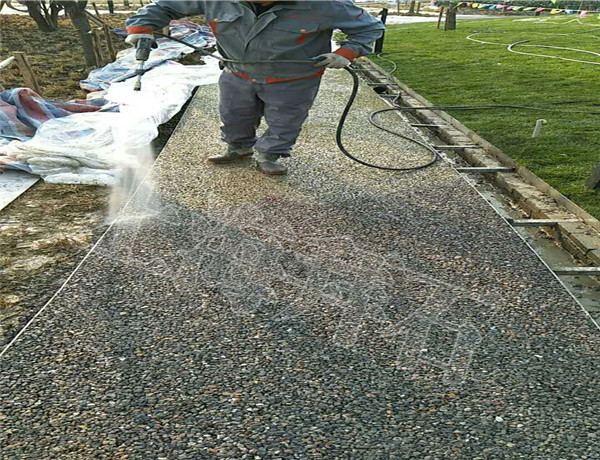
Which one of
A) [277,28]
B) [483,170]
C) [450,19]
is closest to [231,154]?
[277,28]

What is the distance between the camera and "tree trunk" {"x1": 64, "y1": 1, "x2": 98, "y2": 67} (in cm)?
734

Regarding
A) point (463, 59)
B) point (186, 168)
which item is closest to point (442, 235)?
point (186, 168)

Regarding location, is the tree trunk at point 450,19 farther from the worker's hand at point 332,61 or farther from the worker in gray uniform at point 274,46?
the worker's hand at point 332,61

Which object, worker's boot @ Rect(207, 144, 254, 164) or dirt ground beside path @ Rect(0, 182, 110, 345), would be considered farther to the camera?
worker's boot @ Rect(207, 144, 254, 164)

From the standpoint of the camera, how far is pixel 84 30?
24.7 ft

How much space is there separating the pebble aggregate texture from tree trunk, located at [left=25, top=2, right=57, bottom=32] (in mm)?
9826

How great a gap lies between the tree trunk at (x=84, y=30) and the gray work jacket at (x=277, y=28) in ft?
15.5

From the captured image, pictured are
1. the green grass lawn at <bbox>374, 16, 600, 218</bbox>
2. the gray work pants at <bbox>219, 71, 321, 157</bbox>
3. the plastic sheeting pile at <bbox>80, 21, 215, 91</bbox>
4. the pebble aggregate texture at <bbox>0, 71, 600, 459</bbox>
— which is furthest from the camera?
the plastic sheeting pile at <bbox>80, 21, 215, 91</bbox>

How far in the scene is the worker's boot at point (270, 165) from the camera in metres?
3.57

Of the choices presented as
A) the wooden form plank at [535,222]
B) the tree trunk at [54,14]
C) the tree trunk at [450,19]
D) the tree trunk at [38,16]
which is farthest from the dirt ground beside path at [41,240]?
the tree trunk at [450,19]

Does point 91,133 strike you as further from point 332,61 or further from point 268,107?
point 332,61

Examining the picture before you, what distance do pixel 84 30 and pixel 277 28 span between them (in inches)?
226

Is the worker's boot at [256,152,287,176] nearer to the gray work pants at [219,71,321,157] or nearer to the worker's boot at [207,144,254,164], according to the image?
the gray work pants at [219,71,321,157]

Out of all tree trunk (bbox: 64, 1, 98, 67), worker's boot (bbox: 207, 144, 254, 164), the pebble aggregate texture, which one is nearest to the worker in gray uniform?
worker's boot (bbox: 207, 144, 254, 164)
